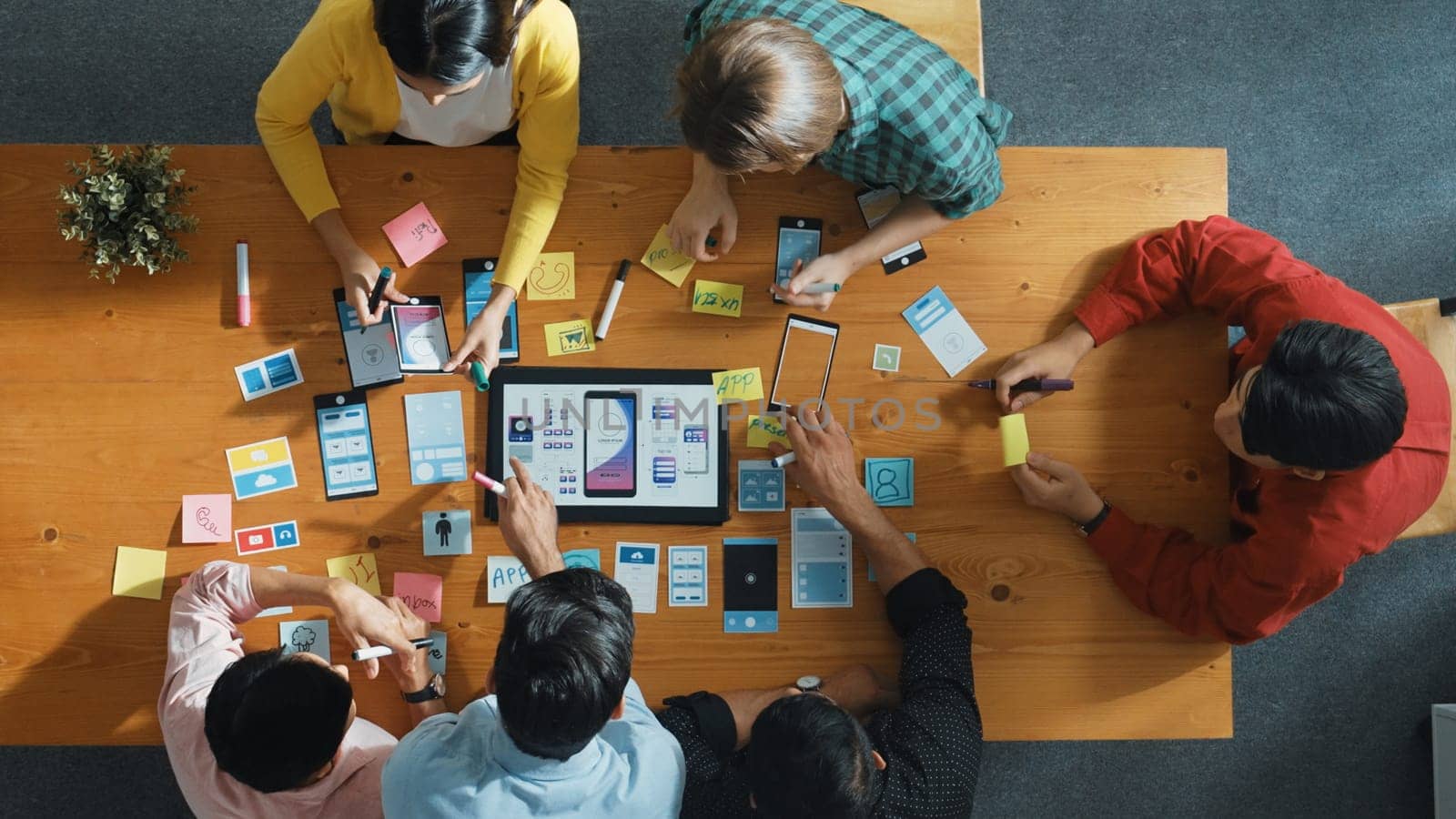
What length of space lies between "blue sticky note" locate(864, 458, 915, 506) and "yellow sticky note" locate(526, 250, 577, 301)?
2.20ft

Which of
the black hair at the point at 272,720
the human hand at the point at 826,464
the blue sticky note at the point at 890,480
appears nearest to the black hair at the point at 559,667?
the black hair at the point at 272,720

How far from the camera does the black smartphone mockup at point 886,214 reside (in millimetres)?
1775

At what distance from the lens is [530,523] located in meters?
1.70

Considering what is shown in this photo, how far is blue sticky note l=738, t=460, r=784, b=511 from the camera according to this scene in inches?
69.6

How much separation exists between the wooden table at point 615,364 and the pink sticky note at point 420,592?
0.02 m

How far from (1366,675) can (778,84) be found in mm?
2340

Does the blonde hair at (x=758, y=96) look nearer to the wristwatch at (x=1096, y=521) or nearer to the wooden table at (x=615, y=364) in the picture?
the wooden table at (x=615, y=364)

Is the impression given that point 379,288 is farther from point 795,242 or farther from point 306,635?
point 795,242

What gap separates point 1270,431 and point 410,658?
1534 mm

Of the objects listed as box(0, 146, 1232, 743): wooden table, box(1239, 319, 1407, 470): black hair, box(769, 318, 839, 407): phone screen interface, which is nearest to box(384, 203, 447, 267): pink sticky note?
box(0, 146, 1232, 743): wooden table

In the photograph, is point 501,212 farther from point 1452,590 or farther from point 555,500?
point 1452,590

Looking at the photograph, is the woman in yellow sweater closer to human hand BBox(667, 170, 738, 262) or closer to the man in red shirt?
human hand BBox(667, 170, 738, 262)

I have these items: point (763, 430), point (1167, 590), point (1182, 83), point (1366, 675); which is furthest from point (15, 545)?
point (1366, 675)

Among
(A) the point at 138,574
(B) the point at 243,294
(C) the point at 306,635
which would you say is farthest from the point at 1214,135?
(A) the point at 138,574
